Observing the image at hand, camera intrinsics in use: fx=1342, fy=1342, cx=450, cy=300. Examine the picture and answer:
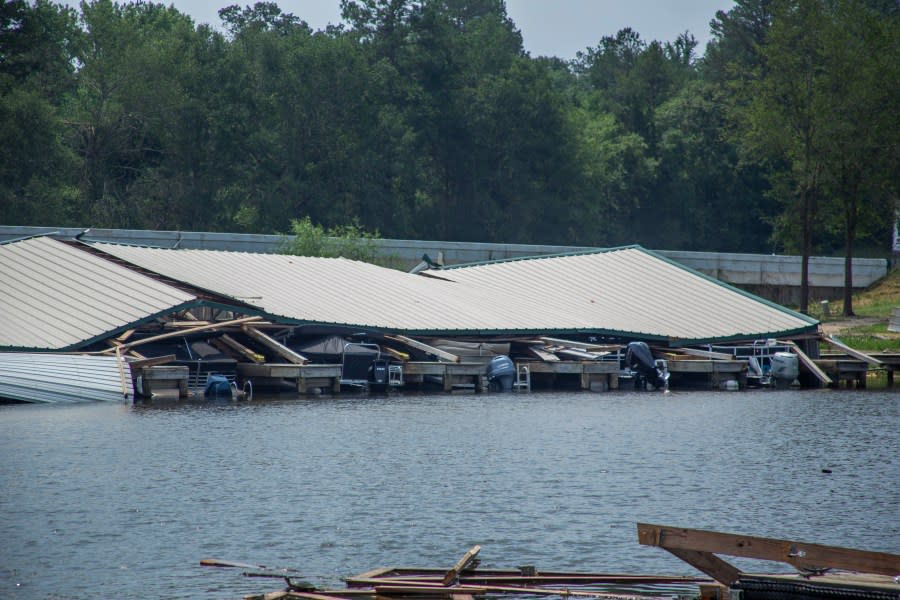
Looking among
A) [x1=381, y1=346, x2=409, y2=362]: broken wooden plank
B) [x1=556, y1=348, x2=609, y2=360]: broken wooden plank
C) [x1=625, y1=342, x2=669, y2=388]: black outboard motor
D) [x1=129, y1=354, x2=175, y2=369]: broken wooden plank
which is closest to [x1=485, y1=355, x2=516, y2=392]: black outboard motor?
[x1=556, y1=348, x2=609, y2=360]: broken wooden plank

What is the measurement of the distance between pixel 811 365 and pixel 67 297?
26980 millimetres

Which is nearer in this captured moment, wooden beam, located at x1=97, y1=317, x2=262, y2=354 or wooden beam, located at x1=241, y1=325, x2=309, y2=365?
wooden beam, located at x1=97, y1=317, x2=262, y2=354

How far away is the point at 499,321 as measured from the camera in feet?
159

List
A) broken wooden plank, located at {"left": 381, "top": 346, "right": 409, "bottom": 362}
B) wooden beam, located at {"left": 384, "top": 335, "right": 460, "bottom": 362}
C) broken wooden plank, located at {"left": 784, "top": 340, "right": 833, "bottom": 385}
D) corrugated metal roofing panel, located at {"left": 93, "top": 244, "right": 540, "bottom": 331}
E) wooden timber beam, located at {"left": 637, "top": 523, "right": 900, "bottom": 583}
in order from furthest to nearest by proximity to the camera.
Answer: broken wooden plank, located at {"left": 784, "top": 340, "right": 833, "bottom": 385}
wooden beam, located at {"left": 384, "top": 335, "right": 460, "bottom": 362}
corrugated metal roofing panel, located at {"left": 93, "top": 244, "right": 540, "bottom": 331}
broken wooden plank, located at {"left": 381, "top": 346, "right": 409, "bottom": 362}
wooden timber beam, located at {"left": 637, "top": 523, "right": 900, "bottom": 583}

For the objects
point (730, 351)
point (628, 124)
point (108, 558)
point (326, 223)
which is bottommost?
point (108, 558)

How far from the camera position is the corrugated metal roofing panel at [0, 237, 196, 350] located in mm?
39281

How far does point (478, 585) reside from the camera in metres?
15.6

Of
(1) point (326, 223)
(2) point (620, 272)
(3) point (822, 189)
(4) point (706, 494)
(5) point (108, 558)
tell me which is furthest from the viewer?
(1) point (326, 223)

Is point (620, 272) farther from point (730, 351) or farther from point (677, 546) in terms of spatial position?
point (677, 546)

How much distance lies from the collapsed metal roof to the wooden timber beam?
29854 millimetres

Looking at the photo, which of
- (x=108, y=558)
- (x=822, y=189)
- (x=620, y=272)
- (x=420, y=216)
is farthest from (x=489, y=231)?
(x=108, y=558)

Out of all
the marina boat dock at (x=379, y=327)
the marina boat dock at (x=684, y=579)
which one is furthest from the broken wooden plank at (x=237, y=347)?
the marina boat dock at (x=684, y=579)

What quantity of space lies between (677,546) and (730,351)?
3774cm

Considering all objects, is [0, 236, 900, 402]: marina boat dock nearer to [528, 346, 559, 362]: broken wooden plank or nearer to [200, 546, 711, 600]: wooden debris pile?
[528, 346, 559, 362]: broken wooden plank
